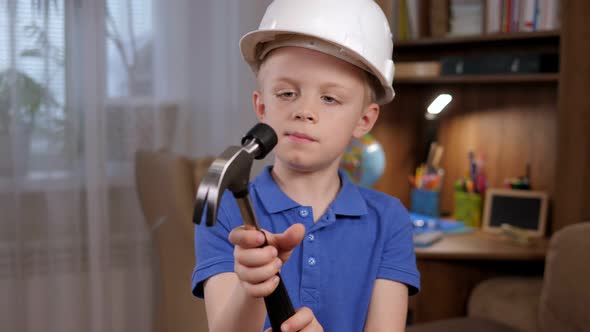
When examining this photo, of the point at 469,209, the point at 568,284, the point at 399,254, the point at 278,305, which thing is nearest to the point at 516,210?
the point at 469,209

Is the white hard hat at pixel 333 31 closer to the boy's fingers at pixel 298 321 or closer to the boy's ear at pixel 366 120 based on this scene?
the boy's ear at pixel 366 120

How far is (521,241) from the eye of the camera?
7.05ft

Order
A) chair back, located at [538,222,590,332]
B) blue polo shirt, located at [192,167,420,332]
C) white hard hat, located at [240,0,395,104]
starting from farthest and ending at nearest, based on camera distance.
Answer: chair back, located at [538,222,590,332] → blue polo shirt, located at [192,167,420,332] → white hard hat, located at [240,0,395,104]

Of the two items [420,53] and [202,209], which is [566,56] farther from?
[202,209]

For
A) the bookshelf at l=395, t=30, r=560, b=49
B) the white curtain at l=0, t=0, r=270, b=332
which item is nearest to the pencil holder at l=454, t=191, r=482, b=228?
the bookshelf at l=395, t=30, r=560, b=49

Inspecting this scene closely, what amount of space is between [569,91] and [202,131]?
1.12m

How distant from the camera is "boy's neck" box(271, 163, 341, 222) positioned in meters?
0.98

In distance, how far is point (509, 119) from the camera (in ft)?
8.21

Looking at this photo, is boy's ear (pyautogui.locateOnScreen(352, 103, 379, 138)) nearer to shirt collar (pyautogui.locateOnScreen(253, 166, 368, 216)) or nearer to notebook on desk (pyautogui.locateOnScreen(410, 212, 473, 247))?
shirt collar (pyautogui.locateOnScreen(253, 166, 368, 216))

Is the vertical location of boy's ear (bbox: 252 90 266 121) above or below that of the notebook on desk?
above

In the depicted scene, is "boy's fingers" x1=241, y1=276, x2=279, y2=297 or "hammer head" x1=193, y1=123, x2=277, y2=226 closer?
"hammer head" x1=193, y1=123, x2=277, y2=226

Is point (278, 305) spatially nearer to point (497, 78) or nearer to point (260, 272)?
point (260, 272)

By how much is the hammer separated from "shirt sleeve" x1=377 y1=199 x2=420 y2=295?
29cm

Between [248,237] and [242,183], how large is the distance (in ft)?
0.23
